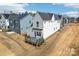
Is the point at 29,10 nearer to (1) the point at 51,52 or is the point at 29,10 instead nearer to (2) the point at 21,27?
(2) the point at 21,27

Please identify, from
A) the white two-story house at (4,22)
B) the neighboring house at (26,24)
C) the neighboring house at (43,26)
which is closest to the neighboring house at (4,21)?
the white two-story house at (4,22)

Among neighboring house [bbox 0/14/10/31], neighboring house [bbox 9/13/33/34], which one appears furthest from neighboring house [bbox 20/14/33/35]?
neighboring house [bbox 0/14/10/31]

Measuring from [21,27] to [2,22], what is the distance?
179 millimetres

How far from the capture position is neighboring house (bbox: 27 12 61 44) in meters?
3.33

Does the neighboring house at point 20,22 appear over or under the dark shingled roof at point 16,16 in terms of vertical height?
under

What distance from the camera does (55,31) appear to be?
11.0 feet

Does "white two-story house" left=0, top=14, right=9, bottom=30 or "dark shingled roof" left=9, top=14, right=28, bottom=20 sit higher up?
"dark shingled roof" left=9, top=14, right=28, bottom=20

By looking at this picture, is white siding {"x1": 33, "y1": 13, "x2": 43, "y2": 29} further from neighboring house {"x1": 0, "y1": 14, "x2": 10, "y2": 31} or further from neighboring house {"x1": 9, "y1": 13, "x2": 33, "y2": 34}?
neighboring house {"x1": 0, "y1": 14, "x2": 10, "y2": 31}

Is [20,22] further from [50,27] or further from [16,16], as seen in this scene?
[50,27]

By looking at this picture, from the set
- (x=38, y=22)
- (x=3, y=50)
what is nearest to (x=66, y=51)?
(x=38, y=22)

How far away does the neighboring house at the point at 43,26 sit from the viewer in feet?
10.9

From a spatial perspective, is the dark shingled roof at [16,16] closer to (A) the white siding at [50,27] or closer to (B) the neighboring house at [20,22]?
(B) the neighboring house at [20,22]

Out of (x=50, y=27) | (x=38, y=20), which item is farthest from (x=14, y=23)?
(x=50, y=27)

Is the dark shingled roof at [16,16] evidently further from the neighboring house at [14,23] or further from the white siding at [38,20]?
the white siding at [38,20]
